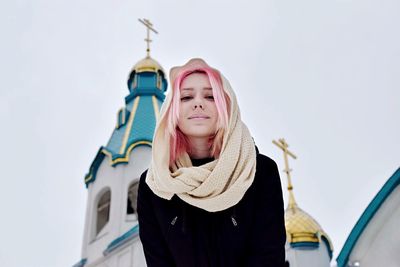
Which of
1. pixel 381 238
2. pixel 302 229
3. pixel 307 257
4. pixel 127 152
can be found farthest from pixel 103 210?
pixel 381 238

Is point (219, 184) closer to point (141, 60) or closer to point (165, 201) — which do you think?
point (165, 201)

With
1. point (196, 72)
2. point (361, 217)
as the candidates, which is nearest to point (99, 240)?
point (361, 217)

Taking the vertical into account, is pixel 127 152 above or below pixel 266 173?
above

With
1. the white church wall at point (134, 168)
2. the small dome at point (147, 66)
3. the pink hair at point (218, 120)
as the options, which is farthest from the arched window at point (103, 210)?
the pink hair at point (218, 120)

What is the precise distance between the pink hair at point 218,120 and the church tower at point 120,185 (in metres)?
8.74

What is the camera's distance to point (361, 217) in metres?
8.86

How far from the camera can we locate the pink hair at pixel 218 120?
2.36 metres

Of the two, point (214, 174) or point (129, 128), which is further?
point (129, 128)

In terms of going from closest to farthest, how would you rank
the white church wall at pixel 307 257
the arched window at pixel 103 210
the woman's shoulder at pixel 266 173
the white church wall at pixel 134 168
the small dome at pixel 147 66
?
the woman's shoulder at pixel 266 173, the white church wall at pixel 134 168, the arched window at pixel 103 210, the white church wall at pixel 307 257, the small dome at pixel 147 66

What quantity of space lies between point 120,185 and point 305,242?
14.8 feet

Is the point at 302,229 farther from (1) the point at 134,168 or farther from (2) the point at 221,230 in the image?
(2) the point at 221,230

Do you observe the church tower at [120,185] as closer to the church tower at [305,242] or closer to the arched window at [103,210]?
the arched window at [103,210]

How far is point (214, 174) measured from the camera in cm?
215

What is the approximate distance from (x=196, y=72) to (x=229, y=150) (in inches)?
16.5
